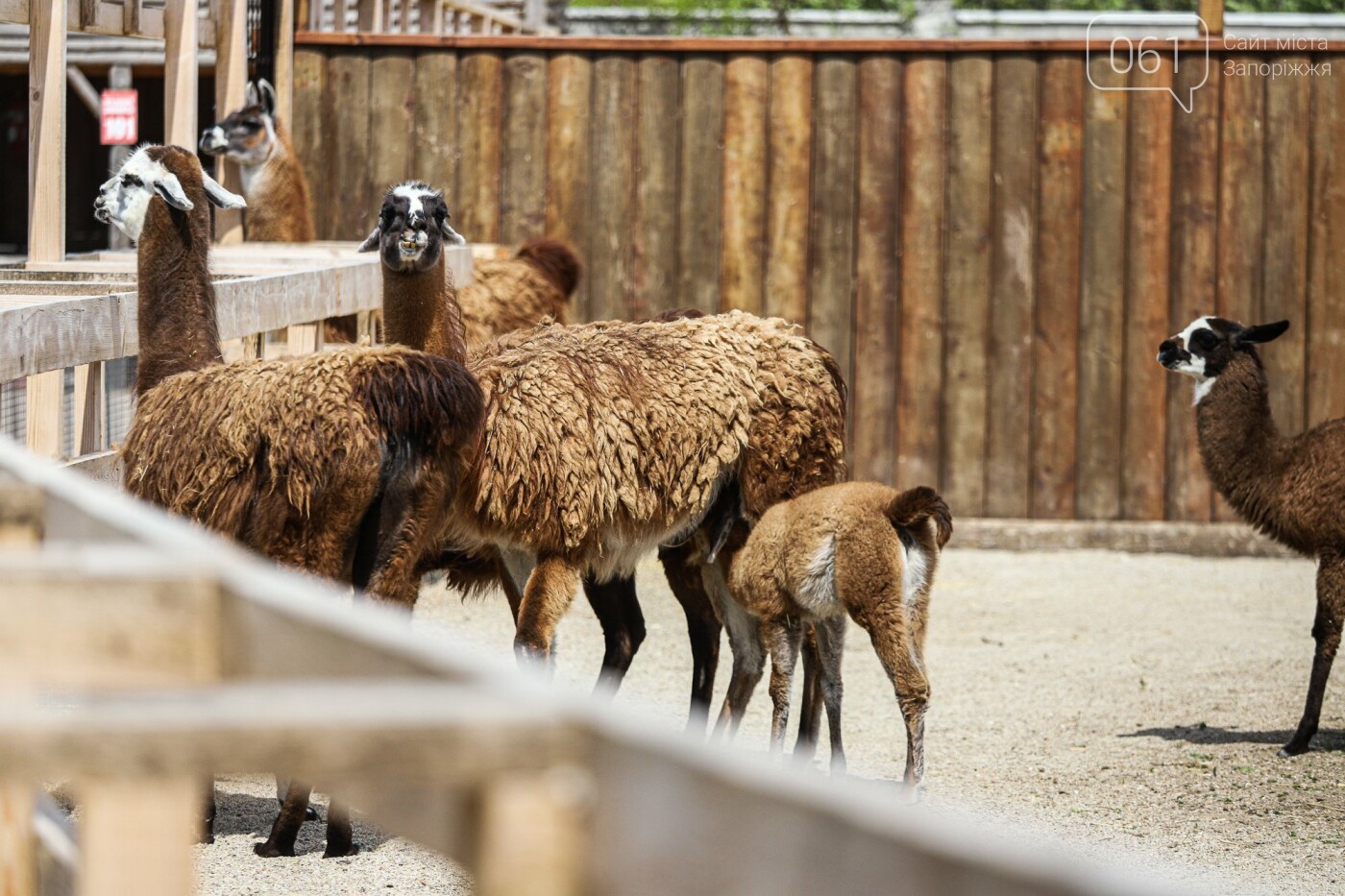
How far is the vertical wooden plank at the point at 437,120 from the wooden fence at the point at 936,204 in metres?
0.01

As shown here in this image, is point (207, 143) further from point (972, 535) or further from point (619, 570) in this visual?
point (972, 535)

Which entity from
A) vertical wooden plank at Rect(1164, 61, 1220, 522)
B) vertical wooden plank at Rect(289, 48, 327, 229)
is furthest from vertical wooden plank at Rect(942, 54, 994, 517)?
vertical wooden plank at Rect(289, 48, 327, 229)

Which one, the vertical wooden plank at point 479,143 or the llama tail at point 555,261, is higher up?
the vertical wooden plank at point 479,143

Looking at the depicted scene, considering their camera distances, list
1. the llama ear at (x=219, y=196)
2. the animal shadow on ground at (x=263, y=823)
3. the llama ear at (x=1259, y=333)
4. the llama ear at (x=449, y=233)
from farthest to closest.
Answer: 1. the llama ear at (x=1259, y=333)
2. the llama ear at (x=449, y=233)
3. the llama ear at (x=219, y=196)
4. the animal shadow on ground at (x=263, y=823)

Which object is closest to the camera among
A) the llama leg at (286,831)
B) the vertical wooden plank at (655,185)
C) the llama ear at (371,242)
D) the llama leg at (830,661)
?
the llama leg at (286,831)

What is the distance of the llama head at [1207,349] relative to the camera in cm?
699

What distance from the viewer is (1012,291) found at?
1003 centimetres

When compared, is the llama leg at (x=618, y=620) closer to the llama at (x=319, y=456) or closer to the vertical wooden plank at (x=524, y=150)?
the llama at (x=319, y=456)

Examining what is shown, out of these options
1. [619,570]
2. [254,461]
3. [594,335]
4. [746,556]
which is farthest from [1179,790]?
[254,461]

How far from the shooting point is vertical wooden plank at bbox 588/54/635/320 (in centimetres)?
1014

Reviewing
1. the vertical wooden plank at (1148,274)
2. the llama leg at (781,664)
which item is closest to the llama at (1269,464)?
the llama leg at (781,664)

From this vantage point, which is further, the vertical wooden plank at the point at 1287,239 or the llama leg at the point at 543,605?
the vertical wooden plank at the point at 1287,239

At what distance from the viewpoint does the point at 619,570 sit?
581cm

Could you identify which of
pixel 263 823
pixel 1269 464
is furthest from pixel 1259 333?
pixel 263 823
